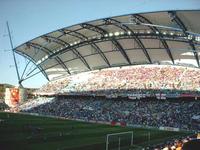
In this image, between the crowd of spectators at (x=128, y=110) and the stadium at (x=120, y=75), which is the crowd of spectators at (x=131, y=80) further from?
the crowd of spectators at (x=128, y=110)

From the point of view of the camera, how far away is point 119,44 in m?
65.6

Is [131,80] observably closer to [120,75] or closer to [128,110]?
[120,75]

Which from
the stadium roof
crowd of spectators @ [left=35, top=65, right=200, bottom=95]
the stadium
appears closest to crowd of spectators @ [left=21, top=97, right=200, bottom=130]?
the stadium

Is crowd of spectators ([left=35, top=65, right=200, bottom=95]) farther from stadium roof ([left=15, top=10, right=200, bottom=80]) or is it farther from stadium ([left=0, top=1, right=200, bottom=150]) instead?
stadium roof ([left=15, top=10, right=200, bottom=80])

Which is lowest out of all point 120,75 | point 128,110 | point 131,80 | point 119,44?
point 128,110

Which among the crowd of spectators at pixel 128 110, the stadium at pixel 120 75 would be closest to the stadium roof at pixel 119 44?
the stadium at pixel 120 75

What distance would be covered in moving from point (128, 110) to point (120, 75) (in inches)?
536

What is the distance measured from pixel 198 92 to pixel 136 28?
1613cm

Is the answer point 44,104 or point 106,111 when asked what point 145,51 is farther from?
point 44,104

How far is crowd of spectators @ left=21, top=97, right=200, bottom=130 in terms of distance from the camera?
56125 mm

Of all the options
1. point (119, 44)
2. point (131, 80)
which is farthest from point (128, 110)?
point (119, 44)

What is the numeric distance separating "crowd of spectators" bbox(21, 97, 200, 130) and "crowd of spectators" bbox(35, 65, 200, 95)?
2.66 meters

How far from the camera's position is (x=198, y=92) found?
5888 cm

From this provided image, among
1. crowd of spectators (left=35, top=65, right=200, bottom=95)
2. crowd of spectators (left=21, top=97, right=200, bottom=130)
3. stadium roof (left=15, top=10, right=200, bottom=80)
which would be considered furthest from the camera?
crowd of spectators (left=35, top=65, right=200, bottom=95)
